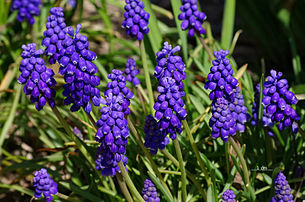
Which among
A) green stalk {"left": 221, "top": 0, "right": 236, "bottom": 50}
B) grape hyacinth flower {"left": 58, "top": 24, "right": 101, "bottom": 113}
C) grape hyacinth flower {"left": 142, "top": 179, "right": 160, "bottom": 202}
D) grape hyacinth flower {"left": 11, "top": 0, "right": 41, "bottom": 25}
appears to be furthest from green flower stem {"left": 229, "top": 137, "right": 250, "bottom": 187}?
grape hyacinth flower {"left": 11, "top": 0, "right": 41, "bottom": 25}

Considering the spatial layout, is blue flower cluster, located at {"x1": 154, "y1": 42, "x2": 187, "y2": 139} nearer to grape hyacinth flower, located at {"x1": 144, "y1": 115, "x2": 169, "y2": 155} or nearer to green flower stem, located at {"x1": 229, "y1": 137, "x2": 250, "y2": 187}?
grape hyacinth flower, located at {"x1": 144, "y1": 115, "x2": 169, "y2": 155}

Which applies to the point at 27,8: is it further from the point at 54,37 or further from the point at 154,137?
the point at 154,137

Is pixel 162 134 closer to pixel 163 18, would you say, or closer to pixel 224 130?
pixel 224 130

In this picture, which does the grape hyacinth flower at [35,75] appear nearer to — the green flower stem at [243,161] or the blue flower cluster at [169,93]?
the blue flower cluster at [169,93]

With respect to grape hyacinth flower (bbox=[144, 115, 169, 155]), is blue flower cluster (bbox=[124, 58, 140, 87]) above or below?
above

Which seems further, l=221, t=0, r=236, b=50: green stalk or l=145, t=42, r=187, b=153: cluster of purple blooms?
l=221, t=0, r=236, b=50: green stalk

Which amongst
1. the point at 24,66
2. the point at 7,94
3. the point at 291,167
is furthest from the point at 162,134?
the point at 7,94
